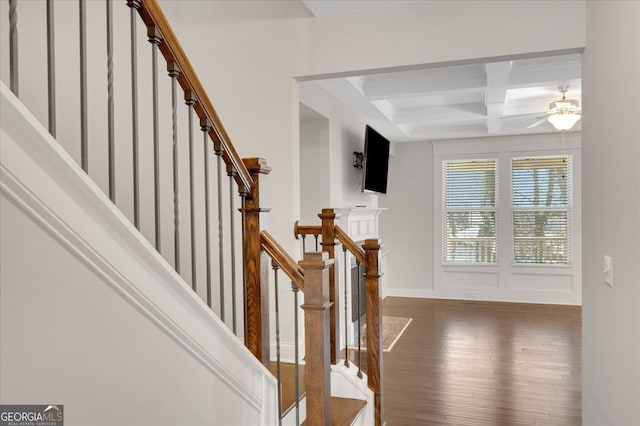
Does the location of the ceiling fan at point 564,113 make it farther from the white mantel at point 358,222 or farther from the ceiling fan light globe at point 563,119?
the white mantel at point 358,222

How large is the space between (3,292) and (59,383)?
259 millimetres

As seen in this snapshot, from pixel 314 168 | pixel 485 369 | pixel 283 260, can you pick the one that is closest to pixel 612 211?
pixel 283 260

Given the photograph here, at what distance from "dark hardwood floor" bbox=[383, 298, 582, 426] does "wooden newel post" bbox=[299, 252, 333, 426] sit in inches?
62.1

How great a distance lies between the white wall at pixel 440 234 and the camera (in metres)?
6.95

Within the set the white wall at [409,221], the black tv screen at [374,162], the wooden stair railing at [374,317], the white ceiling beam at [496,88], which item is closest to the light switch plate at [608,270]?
the wooden stair railing at [374,317]

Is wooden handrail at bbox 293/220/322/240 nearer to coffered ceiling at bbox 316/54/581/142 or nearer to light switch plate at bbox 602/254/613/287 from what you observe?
coffered ceiling at bbox 316/54/581/142

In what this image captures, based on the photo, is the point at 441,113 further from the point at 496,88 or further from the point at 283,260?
the point at 283,260

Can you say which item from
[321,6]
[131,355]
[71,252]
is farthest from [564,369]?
[71,252]

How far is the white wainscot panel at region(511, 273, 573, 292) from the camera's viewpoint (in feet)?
22.7

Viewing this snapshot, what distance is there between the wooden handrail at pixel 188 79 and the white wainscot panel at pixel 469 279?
6155mm

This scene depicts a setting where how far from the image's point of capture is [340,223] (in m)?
5.05

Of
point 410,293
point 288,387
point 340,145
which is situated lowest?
point 410,293

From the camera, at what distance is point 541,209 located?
23.2 ft

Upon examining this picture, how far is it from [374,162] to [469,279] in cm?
283
